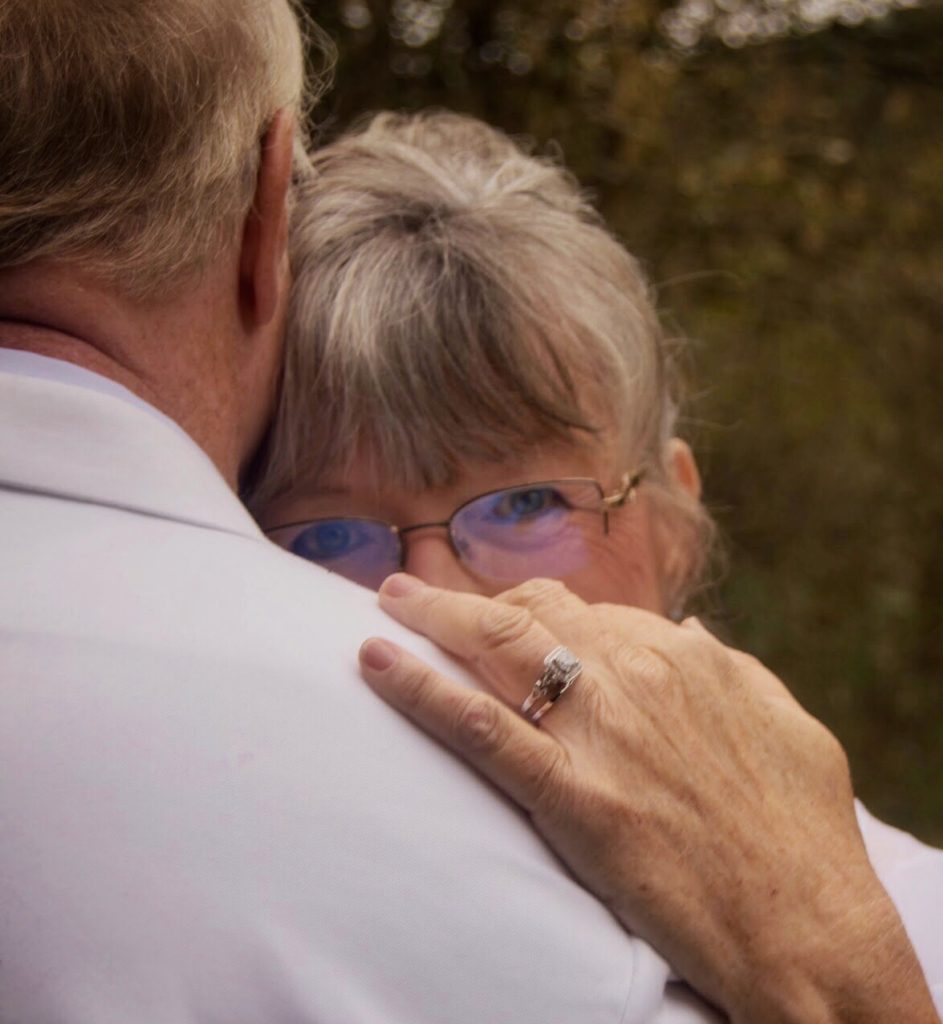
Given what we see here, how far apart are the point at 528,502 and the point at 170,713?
3.70 ft

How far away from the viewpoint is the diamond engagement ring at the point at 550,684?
1.50 meters

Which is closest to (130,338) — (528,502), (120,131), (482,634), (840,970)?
(120,131)

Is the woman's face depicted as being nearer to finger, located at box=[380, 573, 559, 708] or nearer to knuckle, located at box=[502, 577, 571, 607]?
knuckle, located at box=[502, 577, 571, 607]

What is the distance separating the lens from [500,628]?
1.50 m

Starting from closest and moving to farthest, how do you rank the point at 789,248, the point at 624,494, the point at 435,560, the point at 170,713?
the point at 170,713 < the point at 435,560 < the point at 624,494 < the point at 789,248

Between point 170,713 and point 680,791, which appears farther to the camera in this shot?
point 680,791

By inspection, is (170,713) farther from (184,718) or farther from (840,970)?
(840,970)

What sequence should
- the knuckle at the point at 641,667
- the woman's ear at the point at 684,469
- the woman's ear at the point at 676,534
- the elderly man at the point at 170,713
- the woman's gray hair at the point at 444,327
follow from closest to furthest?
the elderly man at the point at 170,713 → the knuckle at the point at 641,667 → the woman's gray hair at the point at 444,327 → the woman's ear at the point at 676,534 → the woman's ear at the point at 684,469

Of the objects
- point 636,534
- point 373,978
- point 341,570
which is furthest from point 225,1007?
point 636,534

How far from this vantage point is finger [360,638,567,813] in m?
1.37

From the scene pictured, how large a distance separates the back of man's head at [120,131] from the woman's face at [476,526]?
72cm

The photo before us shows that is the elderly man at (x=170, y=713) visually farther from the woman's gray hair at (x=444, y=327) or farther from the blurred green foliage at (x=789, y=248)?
the blurred green foliage at (x=789, y=248)

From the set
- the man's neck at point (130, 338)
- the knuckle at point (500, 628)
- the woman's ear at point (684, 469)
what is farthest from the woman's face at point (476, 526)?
the knuckle at point (500, 628)

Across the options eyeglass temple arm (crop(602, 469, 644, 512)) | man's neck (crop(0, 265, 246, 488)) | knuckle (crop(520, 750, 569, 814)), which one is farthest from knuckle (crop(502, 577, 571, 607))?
eyeglass temple arm (crop(602, 469, 644, 512))
